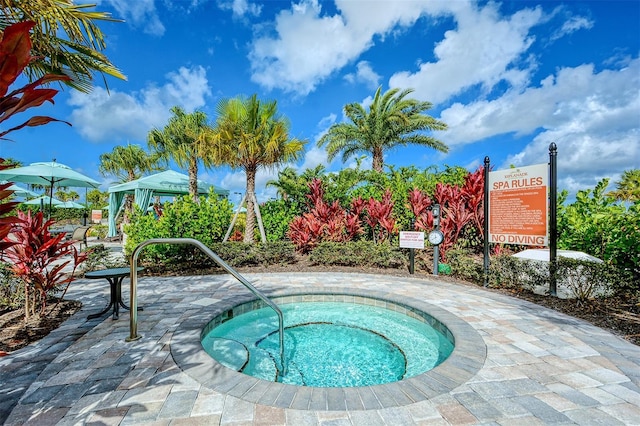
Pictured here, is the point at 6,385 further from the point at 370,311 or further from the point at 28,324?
the point at 370,311

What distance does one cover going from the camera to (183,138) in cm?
1385

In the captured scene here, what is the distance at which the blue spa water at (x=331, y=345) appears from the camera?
312 cm

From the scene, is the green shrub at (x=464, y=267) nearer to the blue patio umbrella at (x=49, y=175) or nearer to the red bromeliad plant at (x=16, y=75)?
the red bromeliad plant at (x=16, y=75)

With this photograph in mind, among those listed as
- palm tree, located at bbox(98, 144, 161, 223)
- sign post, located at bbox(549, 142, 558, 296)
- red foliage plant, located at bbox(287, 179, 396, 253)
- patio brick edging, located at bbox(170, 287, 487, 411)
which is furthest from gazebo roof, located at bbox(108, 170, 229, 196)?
Answer: sign post, located at bbox(549, 142, 558, 296)

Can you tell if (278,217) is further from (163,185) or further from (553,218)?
(553,218)

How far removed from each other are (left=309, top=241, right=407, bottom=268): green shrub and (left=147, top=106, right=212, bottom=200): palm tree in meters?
6.85

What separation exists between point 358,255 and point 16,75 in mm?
6879

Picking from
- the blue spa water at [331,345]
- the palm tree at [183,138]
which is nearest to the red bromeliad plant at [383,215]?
the blue spa water at [331,345]

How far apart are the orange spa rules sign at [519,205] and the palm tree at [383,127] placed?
318 inches

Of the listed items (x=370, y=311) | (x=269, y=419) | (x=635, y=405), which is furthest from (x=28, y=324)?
(x=635, y=405)

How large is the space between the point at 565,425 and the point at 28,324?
17.5 ft

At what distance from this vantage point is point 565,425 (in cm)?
188

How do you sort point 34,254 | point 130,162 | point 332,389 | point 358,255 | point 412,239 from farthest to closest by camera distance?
point 130,162
point 358,255
point 412,239
point 34,254
point 332,389

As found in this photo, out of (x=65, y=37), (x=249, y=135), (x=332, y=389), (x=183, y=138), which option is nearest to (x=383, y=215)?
(x=249, y=135)
